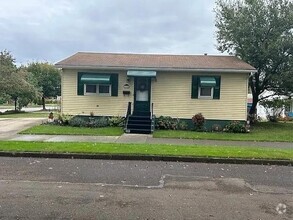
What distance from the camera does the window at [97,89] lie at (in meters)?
17.5

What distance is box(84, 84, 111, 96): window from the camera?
17.5 m

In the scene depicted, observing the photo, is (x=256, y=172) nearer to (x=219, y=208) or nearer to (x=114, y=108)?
(x=219, y=208)

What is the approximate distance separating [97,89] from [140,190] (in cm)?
1214

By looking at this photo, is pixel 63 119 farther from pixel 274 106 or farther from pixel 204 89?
pixel 274 106

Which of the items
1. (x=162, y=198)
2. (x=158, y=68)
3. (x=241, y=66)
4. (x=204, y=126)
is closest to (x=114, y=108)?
(x=158, y=68)

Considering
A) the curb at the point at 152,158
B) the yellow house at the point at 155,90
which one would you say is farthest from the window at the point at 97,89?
the curb at the point at 152,158

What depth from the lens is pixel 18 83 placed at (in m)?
30.5

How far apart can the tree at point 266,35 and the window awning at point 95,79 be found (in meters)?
8.18

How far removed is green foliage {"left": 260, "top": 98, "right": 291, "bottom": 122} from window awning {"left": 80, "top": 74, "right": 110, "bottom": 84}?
37.6ft

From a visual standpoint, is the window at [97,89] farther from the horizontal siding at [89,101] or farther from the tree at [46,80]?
the tree at [46,80]

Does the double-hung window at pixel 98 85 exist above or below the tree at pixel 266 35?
below

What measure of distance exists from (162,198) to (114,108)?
1224 centimetres

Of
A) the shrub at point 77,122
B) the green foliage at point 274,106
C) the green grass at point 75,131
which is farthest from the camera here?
the green foliage at point 274,106

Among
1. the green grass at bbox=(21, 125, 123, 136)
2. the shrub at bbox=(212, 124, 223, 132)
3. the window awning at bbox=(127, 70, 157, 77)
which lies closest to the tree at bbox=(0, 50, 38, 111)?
the green grass at bbox=(21, 125, 123, 136)
